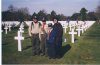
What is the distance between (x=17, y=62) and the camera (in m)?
9.96

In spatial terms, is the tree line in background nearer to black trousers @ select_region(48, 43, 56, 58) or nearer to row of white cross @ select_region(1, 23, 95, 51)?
row of white cross @ select_region(1, 23, 95, 51)

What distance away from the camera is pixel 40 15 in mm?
9953

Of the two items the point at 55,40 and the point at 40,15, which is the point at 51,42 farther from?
the point at 40,15

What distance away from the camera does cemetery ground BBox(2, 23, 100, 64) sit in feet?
32.6

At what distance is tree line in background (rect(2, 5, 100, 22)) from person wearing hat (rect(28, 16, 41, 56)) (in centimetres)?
9

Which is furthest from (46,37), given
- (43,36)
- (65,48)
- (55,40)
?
(65,48)

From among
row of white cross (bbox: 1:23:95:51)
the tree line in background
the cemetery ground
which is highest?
the tree line in background

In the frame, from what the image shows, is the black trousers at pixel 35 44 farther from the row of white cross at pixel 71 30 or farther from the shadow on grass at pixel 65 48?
the shadow on grass at pixel 65 48

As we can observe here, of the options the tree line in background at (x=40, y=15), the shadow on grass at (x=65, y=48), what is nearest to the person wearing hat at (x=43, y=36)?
the tree line in background at (x=40, y=15)

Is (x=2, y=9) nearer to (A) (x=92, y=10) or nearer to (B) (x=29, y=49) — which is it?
(B) (x=29, y=49)

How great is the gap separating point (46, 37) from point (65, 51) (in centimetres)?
42

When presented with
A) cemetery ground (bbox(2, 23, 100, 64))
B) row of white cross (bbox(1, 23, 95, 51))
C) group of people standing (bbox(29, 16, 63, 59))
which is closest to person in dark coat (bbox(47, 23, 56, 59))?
group of people standing (bbox(29, 16, 63, 59))

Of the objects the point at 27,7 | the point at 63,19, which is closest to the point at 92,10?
the point at 63,19

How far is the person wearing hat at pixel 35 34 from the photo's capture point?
997 centimetres
